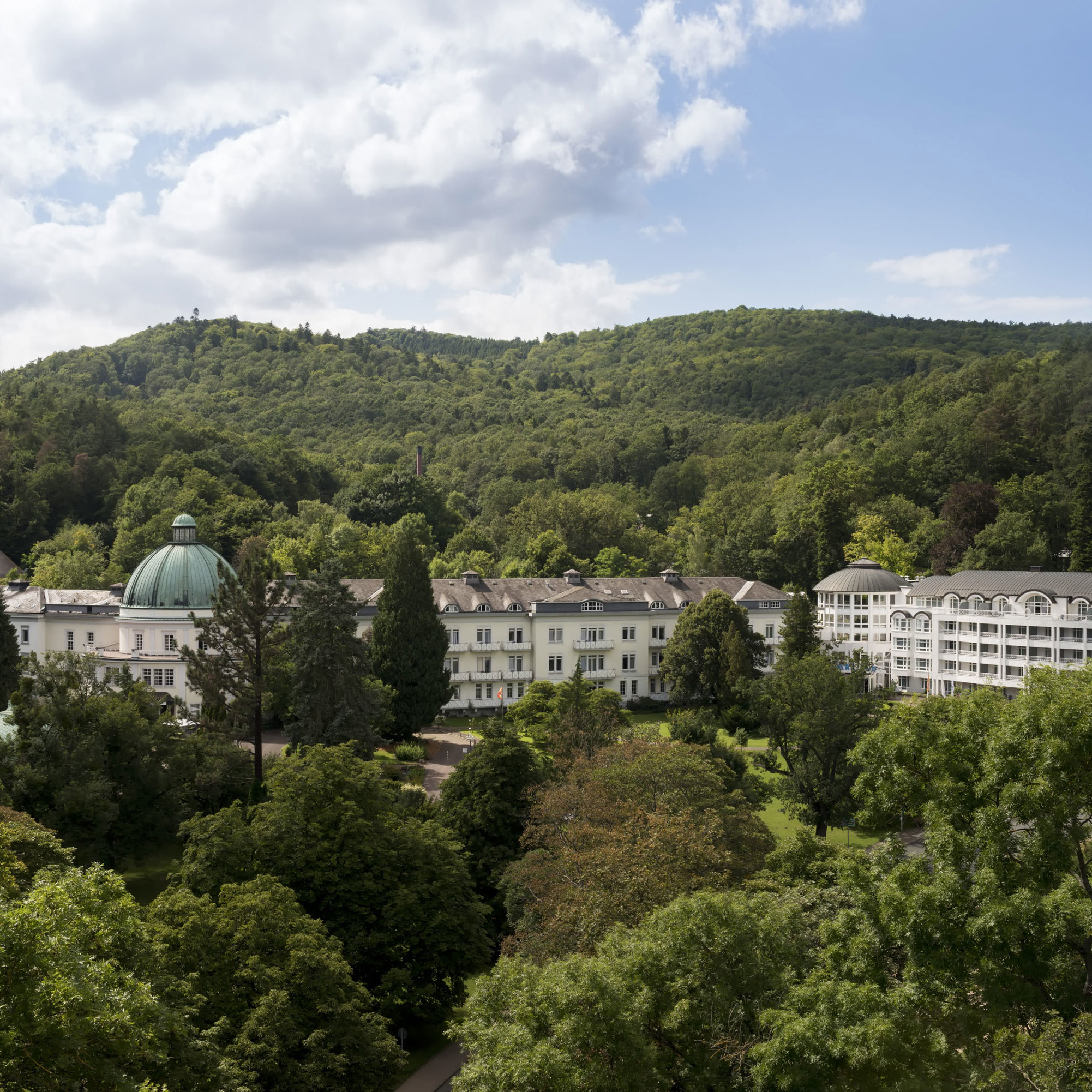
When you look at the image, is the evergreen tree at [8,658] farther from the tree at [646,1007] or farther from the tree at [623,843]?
the tree at [646,1007]

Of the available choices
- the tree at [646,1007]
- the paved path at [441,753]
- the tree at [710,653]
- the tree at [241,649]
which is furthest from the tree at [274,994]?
the tree at [710,653]

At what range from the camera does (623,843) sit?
2656 centimetres

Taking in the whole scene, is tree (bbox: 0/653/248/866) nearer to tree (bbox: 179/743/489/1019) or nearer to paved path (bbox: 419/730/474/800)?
tree (bbox: 179/743/489/1019)

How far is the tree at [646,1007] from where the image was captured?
1675cm

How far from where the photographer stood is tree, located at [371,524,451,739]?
2189 inches

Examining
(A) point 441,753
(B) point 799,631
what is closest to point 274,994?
(A) point 441,753

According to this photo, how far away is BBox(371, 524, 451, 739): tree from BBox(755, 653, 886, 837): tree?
17062 millimetres

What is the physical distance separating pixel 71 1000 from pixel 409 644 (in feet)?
138

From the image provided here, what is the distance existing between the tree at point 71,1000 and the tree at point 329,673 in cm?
2949

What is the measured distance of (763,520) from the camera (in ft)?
316

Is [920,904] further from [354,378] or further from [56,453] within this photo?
[354,378]

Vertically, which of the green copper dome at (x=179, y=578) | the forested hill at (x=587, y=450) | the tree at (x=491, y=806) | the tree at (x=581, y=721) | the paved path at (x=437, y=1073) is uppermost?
the forested hill at (x=587, y=450)

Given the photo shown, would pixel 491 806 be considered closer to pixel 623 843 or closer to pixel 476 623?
pixel 623 843

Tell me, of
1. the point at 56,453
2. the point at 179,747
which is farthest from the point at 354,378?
the point at 179,747
